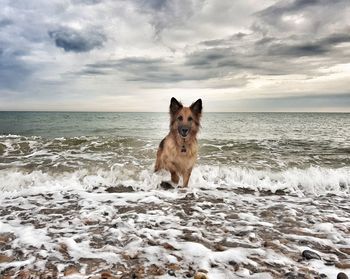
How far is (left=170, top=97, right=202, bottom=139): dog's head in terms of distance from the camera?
702 cm

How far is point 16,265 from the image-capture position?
125 inches

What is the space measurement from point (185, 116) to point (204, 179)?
2.24m

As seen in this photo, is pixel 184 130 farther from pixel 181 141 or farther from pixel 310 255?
pixel 310 255

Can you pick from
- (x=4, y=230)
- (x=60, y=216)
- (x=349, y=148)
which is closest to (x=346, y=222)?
(x=60, y=216)

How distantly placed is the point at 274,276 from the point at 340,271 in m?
0.78

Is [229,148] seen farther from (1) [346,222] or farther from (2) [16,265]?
(2) [16,265]

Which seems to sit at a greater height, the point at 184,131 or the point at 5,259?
the point at 184,131

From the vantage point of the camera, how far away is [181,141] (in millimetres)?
7285

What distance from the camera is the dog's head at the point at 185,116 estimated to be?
23.0 ft

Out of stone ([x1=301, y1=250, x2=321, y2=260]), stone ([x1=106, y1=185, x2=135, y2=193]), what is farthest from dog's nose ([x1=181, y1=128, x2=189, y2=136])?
stone ([x1=301, y1=250, x2=321, y2=260])

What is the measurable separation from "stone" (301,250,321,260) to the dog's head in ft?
13.5

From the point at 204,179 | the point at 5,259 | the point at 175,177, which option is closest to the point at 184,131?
the point at 175,177

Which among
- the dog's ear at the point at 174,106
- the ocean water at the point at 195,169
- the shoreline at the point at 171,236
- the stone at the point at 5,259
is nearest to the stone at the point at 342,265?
the shoreline at the point at 171,236

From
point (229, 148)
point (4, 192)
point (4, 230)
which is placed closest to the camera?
point (4, 230)
